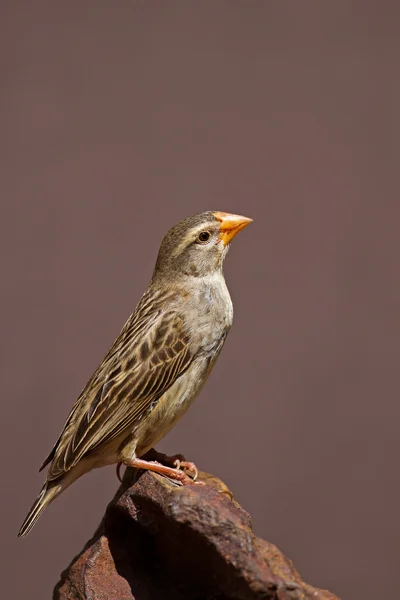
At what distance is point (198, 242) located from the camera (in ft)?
13.9

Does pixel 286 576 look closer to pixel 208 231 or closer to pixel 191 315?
pixel 191 315

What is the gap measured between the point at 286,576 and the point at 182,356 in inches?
52.8

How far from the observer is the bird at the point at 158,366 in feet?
12.7

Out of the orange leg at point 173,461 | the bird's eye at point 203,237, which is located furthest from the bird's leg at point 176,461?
the bird's eye at point 203,237

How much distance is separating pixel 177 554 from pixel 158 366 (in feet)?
3.09

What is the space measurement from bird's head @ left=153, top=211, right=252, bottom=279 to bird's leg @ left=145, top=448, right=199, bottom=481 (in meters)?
0.95

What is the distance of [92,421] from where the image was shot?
3883 mm

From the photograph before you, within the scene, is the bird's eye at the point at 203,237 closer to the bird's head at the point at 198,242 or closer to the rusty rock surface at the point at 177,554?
the bird's head at the point at 198,242

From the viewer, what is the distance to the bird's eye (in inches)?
166

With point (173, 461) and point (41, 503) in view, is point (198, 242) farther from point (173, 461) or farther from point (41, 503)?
point (41, 503)

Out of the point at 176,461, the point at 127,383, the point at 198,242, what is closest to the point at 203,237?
the point at 198,242

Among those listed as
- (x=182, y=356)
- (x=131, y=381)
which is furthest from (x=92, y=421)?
(x=182, y=356)

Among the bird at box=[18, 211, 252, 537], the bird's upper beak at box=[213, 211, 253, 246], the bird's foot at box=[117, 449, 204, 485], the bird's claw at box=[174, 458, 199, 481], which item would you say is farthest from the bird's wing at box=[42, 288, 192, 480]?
the bird's upper beak at box=[213, 211, 253, 246]

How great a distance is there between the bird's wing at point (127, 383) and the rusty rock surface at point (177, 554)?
0.29 meters
